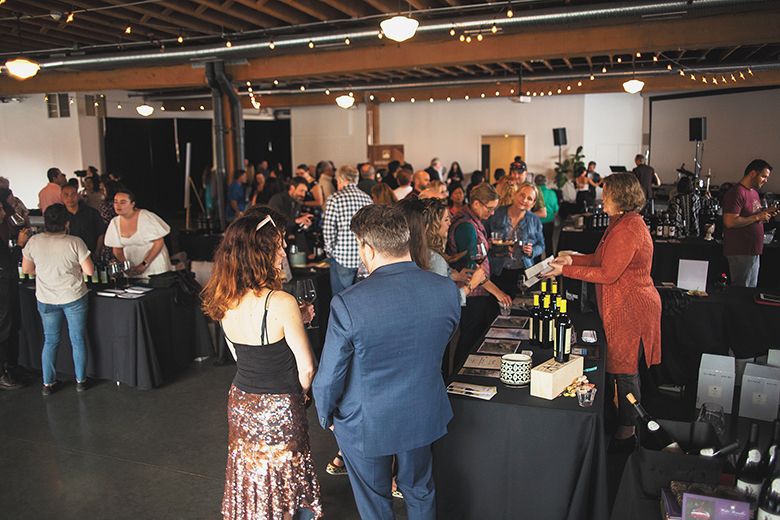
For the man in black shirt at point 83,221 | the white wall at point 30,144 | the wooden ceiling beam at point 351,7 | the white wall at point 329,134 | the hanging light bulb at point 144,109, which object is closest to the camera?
the man in black shirt at point 83,221

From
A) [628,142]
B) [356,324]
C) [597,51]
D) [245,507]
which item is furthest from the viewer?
[628,142]

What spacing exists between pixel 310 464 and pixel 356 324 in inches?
36.2

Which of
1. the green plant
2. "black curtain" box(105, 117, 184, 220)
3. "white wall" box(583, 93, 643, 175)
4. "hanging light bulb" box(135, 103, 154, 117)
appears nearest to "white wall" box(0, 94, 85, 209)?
"hanging light bulb" box(135, 103, 154, 117)

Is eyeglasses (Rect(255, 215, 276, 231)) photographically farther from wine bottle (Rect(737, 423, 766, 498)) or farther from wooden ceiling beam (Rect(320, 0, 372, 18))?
wooden ceiling beam (Rect(320, 0, 372, 18))

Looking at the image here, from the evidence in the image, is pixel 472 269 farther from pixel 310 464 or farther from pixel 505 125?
pixel 505 125

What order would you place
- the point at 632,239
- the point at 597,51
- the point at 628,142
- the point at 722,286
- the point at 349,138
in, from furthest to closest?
the point at 349,138
the point at 628,142
the point at 597,51
the point at 722,286
the point at 632,239

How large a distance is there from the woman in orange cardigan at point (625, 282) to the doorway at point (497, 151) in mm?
12762

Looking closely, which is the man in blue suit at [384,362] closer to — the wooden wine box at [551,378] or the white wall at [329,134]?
the wooden wine box at [551,378]

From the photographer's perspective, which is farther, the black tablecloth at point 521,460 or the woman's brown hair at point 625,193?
the woman's brown hair at point 625,193

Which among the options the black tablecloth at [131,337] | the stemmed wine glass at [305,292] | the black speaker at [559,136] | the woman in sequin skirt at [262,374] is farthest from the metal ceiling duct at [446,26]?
the black speaker at [559,136]

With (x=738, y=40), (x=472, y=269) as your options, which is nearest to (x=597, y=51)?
(x=738, y=40)

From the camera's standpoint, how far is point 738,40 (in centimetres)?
719

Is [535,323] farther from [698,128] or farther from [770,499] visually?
[698,128]

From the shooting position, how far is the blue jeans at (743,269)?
583 centimetres
